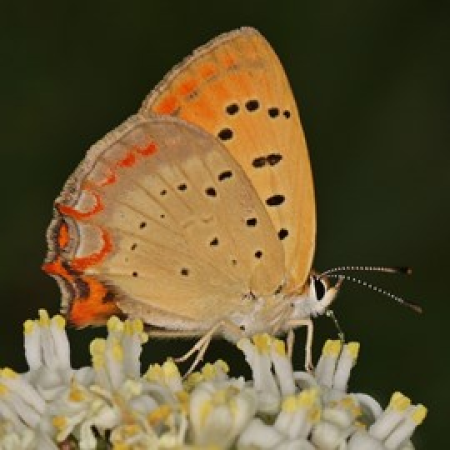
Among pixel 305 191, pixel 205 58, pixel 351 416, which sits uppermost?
pixel 205 58

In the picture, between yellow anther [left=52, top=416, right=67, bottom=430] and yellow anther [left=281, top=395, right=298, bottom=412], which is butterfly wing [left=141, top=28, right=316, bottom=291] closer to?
yellow anther [left=281, top=395, right=298, bottom=412]

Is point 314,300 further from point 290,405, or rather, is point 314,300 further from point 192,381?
point 290,405

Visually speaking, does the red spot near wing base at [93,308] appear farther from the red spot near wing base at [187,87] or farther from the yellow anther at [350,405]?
the yellow anther at [350,405]

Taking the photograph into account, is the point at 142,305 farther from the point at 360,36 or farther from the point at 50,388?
the point at 360,36

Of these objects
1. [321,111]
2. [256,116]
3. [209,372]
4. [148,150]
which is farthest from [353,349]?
[321,111]

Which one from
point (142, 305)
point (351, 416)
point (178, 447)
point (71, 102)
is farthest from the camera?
point (71, 102)

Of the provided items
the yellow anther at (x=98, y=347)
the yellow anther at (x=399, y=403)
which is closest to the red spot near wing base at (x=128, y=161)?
the yellow anther at (x=98, y=347)

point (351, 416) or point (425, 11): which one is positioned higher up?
point (425, 11)

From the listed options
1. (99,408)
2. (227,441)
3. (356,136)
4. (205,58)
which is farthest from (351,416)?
(356,136)
